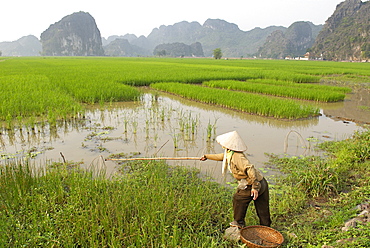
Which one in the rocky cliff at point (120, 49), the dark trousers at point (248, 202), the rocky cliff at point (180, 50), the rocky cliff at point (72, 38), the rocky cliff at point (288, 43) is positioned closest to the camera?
the dark trousers at point (248, 202)

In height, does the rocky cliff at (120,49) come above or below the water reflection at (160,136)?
Answer: above

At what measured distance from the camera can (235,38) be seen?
179250 millimetres

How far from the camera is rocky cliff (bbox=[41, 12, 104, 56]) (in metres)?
125

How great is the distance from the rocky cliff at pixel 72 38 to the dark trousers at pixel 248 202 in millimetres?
135669

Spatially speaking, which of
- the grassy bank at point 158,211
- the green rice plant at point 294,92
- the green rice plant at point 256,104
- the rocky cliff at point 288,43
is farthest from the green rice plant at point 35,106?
→ the rocky cliff at point 288,43

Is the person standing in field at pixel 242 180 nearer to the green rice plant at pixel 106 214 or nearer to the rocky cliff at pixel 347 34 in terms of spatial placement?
the green rice plant at pixel 106 214

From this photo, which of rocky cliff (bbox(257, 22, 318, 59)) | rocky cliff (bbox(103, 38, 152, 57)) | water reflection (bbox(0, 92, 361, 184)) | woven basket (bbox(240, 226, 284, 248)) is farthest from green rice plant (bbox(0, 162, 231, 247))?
rocky cliff (bbox(103, 38, 152, 57))

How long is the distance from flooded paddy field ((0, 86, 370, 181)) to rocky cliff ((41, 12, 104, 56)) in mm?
130246

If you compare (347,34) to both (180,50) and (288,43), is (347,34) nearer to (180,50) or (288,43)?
(288,43)

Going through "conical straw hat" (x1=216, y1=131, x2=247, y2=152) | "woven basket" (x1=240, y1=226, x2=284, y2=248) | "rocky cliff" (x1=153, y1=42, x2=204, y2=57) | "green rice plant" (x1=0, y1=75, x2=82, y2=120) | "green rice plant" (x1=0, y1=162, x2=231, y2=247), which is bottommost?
"woven basket" (x1=240, y1=226, x2=284, y2=248)

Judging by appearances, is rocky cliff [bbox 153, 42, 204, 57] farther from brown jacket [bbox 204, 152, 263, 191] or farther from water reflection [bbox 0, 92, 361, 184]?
brown jacket [bbox 204, 152, 263, 191]

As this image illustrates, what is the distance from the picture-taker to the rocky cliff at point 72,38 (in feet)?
411

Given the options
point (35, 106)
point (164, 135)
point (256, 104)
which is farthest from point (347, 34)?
point (35, 106)

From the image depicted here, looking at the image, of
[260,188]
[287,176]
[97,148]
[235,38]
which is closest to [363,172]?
[287,176]
